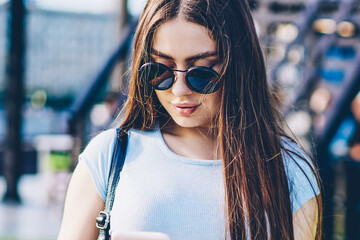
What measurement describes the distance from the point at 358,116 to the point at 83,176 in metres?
3.27

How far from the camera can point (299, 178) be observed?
137cm

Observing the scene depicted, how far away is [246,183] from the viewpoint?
1340 mm

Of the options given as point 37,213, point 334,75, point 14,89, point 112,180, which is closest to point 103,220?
point 112,180

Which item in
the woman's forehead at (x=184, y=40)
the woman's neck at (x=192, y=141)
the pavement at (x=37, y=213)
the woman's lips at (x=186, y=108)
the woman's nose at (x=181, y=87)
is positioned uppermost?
the woman's forehead at (x=184, y=40)

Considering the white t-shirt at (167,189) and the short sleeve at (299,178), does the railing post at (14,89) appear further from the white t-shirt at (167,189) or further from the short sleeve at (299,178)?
the short sleeve at (299,178)

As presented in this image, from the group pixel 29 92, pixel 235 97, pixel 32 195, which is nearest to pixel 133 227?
pixel 235 97

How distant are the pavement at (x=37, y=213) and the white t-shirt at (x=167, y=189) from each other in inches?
157

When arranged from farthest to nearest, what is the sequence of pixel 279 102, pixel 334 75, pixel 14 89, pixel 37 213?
pixel 14 89 < pixel 37 213 < pixel 334 75 < pixel 279 102

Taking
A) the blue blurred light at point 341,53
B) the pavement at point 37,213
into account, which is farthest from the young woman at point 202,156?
the blue blurred light at point 341,53

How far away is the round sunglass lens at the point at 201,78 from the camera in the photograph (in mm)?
1298

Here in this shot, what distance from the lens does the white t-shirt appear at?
1276 millimetres

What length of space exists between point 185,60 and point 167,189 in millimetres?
357

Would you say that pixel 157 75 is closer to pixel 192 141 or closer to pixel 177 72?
pixel 177 72

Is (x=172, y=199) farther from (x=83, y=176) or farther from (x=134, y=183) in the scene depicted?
(x=83, y=176)
